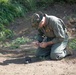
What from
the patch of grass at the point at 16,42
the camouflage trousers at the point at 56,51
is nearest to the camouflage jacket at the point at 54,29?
the camouflage trousers at the point at 56,51

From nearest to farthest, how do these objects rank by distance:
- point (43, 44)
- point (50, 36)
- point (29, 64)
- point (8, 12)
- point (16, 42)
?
1. point (29, 64)
2. point (43, 44)
3. point (50, 36)
4. point (16, 42)
5. point (8, 12)

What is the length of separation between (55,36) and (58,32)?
242 mm

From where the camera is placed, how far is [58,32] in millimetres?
7285

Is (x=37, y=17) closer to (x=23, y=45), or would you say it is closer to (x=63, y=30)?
(x=63, y=30)

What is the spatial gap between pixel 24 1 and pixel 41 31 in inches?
252

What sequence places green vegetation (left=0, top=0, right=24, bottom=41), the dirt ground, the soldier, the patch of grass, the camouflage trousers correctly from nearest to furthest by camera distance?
the dirt ground, the soldier, the camouflage trousers, the patch of grass, green vegetation (left=0, top=0, right=24, bottom=41)

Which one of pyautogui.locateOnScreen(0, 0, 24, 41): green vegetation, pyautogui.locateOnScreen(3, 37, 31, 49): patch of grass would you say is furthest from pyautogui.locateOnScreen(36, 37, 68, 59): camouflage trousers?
pyautogui.locateOnScreen(0, 0, 24, 41): green vegetation

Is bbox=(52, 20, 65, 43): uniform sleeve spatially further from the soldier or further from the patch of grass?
the patch of grass

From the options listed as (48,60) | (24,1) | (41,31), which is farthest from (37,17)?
(24,1)

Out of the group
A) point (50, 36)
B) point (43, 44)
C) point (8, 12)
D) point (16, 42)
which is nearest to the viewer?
point (43, 44)

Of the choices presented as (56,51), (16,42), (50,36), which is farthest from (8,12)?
(56,51)

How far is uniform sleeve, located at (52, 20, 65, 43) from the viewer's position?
7285 mm

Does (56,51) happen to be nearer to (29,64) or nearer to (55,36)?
(55,36)

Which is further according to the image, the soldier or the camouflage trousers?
the camouflage trousers
